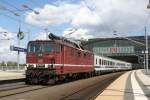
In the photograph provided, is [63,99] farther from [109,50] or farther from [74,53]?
[109,50]

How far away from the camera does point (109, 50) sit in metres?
136

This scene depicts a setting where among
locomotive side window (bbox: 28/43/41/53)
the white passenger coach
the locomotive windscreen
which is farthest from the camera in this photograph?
the white passenger coach

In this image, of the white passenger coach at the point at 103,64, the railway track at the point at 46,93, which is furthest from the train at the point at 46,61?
the white passenger coach at the point at 103,64

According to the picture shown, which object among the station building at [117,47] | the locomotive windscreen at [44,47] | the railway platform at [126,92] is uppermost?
the station building at [117,47]

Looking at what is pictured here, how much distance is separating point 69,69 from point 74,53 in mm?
2449

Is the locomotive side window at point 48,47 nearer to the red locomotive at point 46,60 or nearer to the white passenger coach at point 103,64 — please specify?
the red locomotive at point 46,60

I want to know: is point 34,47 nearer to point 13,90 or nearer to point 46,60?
point 46,60

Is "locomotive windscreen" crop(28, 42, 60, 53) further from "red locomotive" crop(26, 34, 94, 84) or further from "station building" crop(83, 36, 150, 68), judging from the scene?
"station building" crop(83, 36, 150, 68)

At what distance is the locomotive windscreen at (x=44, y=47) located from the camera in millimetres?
27188

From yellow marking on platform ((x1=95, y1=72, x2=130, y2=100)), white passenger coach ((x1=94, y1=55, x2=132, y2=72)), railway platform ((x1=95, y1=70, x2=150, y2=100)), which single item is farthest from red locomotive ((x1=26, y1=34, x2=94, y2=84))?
white passenger coach ((x1=94, y1=55, x2=132, y2=72))

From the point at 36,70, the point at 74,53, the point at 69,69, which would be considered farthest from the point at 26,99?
the point at 74,53

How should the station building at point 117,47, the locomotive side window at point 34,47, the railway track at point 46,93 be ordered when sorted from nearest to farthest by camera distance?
the railway track at point 46,93 → the locomotive side window at point 34,47 → the station building at point 117,47

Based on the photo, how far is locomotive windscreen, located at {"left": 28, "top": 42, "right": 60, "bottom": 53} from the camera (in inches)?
1070

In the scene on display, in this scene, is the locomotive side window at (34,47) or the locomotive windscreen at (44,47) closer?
the locomotive windscreen at (44,47)
